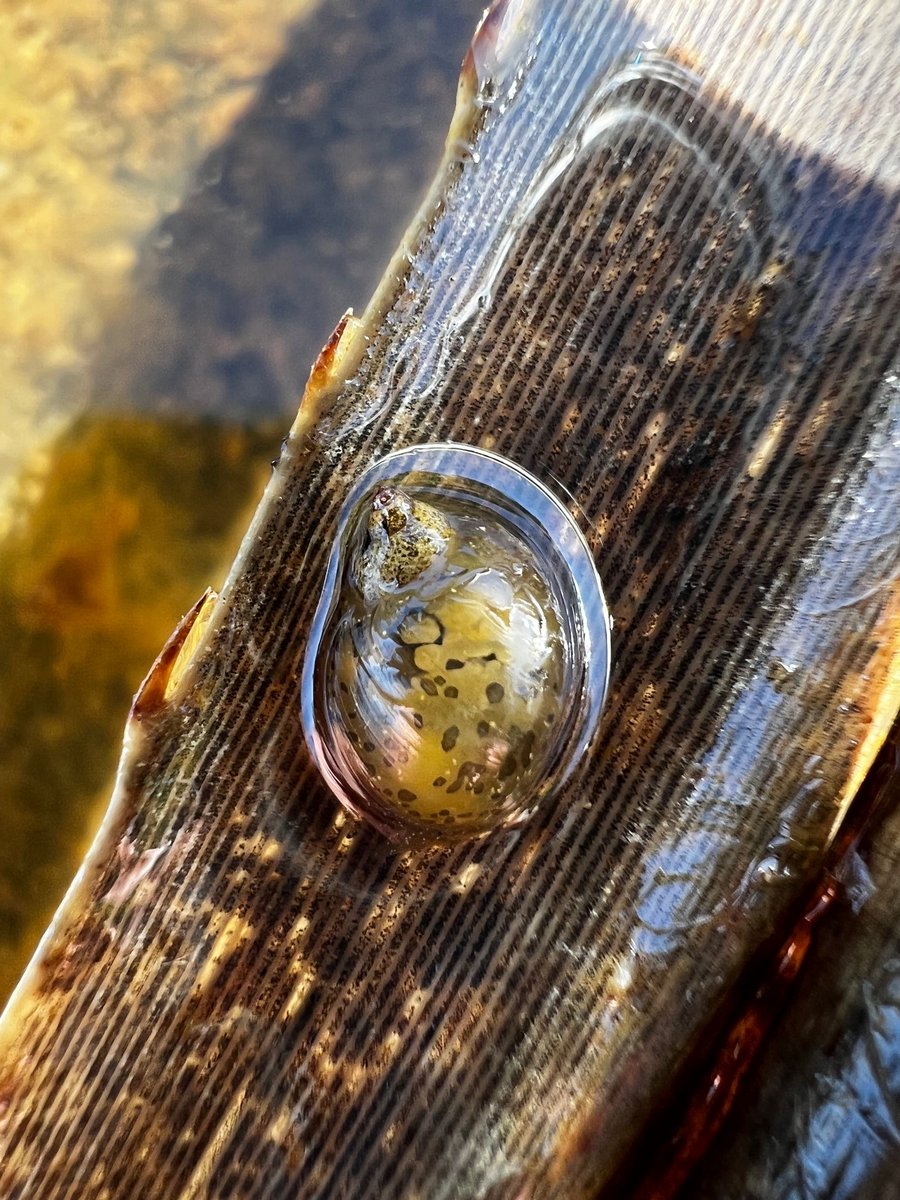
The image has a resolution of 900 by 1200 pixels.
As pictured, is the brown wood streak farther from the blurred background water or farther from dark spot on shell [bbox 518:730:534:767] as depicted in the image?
the blurred background water

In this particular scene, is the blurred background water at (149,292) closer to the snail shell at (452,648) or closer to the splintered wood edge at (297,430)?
the splintered wood edge at (297,430)

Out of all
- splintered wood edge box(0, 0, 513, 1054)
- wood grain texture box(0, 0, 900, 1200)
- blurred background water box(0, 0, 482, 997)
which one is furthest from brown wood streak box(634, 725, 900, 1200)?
blurred background water box(0, 0, 482, 997)

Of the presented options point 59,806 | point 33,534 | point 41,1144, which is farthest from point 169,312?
point 41,1144

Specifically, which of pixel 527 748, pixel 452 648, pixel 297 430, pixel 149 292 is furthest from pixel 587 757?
pixel 149 292

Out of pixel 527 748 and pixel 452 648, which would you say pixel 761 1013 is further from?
pixel 452 648

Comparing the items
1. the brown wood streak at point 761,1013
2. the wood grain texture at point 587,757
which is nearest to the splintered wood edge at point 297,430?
the wood grain texture at point 587,757

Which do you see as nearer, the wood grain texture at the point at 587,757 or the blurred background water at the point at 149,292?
the wood grain texture at the point at 587,757
